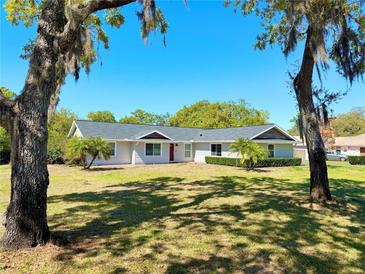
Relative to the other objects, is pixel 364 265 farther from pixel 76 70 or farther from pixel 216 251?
Result: pixel 76 70

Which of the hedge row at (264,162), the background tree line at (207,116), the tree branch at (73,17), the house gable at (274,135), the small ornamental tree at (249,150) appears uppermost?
the background tree line at (207,116)

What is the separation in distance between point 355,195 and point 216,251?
7.61m

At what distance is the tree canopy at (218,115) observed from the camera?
4528 centimetres

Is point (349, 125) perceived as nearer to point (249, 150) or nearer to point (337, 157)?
point (337, 157)

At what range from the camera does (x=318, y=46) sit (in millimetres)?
6613

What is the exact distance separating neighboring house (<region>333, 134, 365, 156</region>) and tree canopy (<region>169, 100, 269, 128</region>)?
Result: 1321 centimetres

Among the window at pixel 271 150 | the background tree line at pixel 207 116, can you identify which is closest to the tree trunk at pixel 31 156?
the window at pixel 271 150

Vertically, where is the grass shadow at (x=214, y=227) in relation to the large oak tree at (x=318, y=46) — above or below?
below

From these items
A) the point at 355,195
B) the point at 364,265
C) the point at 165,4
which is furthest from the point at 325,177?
the point at 165,4

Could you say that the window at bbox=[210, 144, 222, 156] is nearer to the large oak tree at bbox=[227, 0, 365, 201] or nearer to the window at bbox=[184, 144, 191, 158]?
the window at bbox=[184, 144, 191, 158]

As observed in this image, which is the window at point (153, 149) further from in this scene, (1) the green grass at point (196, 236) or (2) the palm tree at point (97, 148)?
(1) the green grass at point (196, 236)

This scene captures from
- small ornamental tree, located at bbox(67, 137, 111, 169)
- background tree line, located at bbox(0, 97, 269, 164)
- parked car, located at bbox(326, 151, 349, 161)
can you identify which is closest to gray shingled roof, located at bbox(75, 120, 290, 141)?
small ornamental tree, located at bbox(67, 137, 111, 169)

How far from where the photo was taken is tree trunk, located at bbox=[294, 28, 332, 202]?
7336 millimetres

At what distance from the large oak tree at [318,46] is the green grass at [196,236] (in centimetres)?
140
